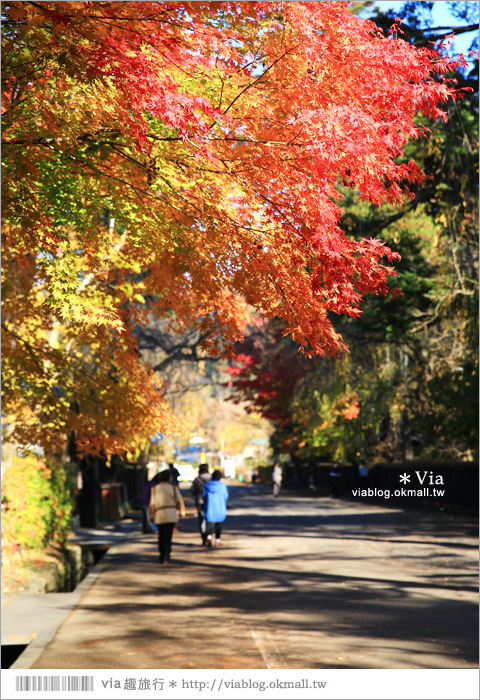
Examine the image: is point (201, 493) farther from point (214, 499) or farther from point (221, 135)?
point (221, 135)

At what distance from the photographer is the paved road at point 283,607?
8523 millimetres

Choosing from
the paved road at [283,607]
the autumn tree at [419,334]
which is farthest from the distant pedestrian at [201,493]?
the autumn tree at [419,334]

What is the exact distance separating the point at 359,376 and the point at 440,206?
1713 centimetres

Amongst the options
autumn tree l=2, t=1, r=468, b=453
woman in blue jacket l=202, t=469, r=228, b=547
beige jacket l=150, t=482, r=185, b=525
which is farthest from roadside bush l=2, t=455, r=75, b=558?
autumn tree l=2, t=1, r=468, b=453

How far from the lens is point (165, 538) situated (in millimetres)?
16547

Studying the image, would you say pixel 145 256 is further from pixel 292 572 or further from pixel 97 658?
pixel 292 572

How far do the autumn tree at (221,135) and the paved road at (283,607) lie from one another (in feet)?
11.4

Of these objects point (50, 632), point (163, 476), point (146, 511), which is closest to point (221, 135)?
point (50, 632)

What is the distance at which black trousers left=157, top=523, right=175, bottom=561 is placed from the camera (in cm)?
1648

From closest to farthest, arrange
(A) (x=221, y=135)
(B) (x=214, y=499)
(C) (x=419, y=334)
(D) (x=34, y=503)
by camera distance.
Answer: (A) (x=221, y=135) → (D) (x=34, y=503) → (B) (x=214, y=499) → (C) (x=419, y=334)

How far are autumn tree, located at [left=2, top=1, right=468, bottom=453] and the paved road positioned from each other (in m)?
3.49

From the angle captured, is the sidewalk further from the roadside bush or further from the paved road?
the roadside bush

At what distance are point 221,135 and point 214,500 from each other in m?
14.0

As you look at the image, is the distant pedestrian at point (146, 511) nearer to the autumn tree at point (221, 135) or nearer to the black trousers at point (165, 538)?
the black trousers at point (165, 538)
